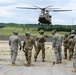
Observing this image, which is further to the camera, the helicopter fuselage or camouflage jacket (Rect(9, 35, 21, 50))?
the helicopter fuselage

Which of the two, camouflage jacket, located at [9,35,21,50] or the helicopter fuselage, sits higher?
camouflage jacket, located at [9,35,21,50]

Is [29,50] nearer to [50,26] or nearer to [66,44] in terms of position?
[66,44]

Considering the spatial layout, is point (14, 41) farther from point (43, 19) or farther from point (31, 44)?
point (43, 19)

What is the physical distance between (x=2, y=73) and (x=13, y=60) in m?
4.68

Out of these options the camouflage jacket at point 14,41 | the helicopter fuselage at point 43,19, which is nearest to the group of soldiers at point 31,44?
the camouflage jacket at point 14,41

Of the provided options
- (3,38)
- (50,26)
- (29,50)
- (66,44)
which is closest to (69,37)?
(66,44)

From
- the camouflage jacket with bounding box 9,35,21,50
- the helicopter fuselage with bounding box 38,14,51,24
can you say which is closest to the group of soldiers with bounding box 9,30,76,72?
the camouflage jacket with bounding box 9,35,21,50

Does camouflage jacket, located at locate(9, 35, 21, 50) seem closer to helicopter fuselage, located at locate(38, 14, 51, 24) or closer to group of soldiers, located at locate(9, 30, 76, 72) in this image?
group of soldiers, located at locate(9, 30, 76, 72)

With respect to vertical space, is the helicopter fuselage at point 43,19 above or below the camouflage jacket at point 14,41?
below

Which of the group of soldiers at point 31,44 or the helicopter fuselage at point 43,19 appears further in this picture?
the helicopter fuselage at point 43,19

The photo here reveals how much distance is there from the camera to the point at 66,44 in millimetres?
23328

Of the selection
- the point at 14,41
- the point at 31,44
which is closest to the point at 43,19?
the point at 31,44

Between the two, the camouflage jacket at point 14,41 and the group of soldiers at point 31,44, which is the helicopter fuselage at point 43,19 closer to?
the group of soldiers at point 31,44

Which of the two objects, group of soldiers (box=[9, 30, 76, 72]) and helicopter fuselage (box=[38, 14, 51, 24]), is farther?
helicopter fuselage (box=[38, 14, 51, 24])
